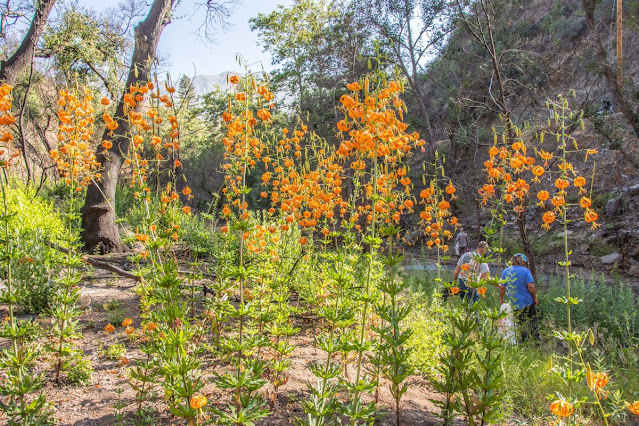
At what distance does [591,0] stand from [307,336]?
32.1ft

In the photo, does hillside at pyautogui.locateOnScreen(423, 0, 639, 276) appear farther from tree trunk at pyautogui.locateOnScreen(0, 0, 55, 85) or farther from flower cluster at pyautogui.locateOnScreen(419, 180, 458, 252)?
tree trunk at pyautogui.locateOnScreen(0, 0, 55, 85)

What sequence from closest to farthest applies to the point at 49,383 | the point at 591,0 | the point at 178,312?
the point at 178,312 → the point at 49,383 → the point at 591,0

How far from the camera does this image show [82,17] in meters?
11.8

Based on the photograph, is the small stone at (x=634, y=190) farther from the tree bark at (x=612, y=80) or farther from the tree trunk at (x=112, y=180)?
the tree trunk at (x=112, y=180)

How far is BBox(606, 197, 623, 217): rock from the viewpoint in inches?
438

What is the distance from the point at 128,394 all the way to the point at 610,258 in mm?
11092

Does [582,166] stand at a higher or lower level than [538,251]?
higher

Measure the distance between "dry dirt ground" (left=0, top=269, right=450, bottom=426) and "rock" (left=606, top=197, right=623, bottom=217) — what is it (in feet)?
35.1

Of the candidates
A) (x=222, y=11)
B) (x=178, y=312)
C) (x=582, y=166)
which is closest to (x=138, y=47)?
(x=222, y=11)

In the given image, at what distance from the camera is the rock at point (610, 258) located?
32.1 feet

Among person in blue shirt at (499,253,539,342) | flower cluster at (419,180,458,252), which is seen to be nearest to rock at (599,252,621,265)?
person in blue shirt at (499,253,539,342)

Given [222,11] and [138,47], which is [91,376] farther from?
[222,11]

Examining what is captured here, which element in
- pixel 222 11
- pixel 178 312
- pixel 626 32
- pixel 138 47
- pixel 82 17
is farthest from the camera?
pixel 626 32

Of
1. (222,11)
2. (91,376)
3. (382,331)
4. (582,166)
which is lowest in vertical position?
(91,376)
